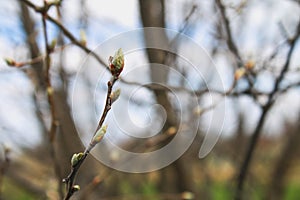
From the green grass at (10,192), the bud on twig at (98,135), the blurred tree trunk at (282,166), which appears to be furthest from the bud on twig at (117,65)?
the blurred tree trunk at (282,166)

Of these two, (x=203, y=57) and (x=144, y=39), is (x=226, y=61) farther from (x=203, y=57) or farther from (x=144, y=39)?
(x=144, y=39)

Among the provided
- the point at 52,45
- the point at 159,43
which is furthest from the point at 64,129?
the point at 52,45

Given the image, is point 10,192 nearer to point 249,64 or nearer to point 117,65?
point 249,64

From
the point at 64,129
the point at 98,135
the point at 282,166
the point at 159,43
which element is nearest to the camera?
the point at 98,135

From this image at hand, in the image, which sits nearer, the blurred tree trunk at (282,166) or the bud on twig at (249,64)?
the bud on twig at (249,64)

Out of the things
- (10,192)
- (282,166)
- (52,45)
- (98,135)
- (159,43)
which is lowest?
(98,135)

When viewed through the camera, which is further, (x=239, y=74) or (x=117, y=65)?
(x=239, y=74)

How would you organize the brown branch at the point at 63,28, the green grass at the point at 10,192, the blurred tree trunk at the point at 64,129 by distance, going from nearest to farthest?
the brown branch at the point at 63,28, the blurred tree trunk at the point at 64,129, the green grass at the point at 10,192

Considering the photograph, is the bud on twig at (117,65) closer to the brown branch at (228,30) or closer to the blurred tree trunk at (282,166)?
the brown branch at (228,30)

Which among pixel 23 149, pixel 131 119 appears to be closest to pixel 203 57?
pixel 131 119

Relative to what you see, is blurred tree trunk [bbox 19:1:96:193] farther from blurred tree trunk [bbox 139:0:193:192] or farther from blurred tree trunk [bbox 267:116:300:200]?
blurred tree trunk [bbox 267:116:300:200]

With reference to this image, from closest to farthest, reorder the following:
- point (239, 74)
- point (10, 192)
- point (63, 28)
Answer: point (63, 28), point (239, 74), point (10, 192)

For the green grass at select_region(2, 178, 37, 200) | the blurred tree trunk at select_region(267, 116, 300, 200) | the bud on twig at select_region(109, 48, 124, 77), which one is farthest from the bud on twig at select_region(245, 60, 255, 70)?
the blurred tree trunk at select_region(267, 116, 300, 200)
